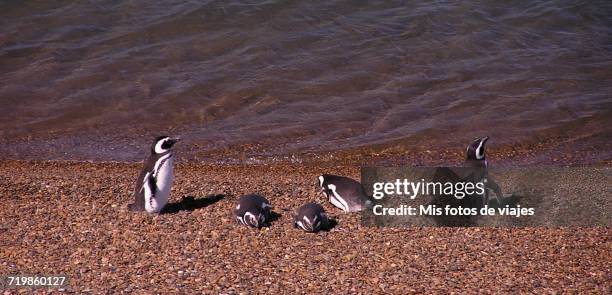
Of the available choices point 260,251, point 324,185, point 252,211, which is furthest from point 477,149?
point 260,251

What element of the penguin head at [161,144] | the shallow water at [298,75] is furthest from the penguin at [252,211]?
the shallow water at [298,75]

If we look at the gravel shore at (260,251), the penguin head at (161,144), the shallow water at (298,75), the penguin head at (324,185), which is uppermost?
the penguin head at (161,144)

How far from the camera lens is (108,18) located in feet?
49.3

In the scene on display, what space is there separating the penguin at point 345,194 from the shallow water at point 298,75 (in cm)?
230

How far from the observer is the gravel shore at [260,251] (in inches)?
242

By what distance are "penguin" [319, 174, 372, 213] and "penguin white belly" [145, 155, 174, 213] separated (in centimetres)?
149

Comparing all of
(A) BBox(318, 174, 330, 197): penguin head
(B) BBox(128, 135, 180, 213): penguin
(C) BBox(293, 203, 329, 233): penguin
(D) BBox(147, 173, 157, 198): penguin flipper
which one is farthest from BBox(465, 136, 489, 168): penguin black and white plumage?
(D) BBox(147, 173, 157, 198): penguin flipper

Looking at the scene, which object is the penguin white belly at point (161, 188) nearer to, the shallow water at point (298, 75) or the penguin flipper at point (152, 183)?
the penguin flipper at point (152, 183)

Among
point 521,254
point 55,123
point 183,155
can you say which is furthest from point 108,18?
point 521,254

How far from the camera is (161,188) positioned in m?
7.73

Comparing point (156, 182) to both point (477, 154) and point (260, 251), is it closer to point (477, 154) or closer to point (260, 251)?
point (260, 251)

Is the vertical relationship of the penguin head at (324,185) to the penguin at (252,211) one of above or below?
below

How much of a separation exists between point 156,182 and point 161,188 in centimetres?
7

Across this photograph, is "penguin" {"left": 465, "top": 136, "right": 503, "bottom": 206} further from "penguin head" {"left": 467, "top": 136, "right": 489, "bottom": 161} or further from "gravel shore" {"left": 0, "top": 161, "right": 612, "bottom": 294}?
"gravel shore" {"left": 0, "top": 161, "right": 612, "bottom": 294}
